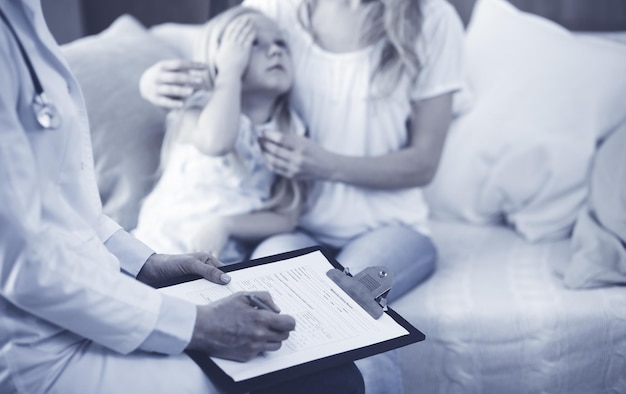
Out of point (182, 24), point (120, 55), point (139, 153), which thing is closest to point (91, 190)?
point (139, 153)

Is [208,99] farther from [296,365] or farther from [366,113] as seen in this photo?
[296,365]

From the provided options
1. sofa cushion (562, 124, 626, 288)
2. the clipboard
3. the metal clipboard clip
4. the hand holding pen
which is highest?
the hand holding pen

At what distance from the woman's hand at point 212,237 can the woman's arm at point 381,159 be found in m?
0.15

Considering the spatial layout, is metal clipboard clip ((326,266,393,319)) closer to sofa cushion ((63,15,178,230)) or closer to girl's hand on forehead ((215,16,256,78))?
girl's hand on forehead ((215,16,256,78))

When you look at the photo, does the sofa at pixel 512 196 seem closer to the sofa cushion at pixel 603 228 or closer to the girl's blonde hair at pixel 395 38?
the sofa cushion at pixel 603 228

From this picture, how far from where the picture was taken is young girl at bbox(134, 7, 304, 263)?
A: 52.7 inches

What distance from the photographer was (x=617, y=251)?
51.9 inches

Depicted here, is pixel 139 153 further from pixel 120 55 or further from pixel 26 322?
pixel 26 322

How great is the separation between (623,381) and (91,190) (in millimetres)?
1015

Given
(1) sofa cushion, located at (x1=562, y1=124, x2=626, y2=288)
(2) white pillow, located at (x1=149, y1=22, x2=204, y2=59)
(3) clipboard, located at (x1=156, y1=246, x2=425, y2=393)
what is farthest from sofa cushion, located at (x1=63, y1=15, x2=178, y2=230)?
(1) sofa cushion, located at (x1=562, y1=124, x2=626, y2=288)

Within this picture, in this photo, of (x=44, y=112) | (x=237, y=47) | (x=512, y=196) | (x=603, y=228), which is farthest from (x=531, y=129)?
(x=44, y=112)

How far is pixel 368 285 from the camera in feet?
3.08

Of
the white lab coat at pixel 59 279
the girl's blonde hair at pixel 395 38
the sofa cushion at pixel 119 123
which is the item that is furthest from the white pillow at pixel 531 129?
the white lab coat at pixel 59 279

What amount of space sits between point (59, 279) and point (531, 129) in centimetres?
Answer: 114
